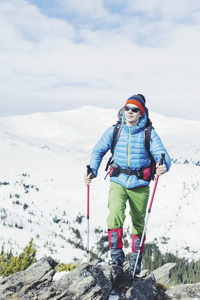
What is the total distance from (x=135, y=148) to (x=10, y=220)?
150m

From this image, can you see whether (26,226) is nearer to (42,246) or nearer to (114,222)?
(42,246)

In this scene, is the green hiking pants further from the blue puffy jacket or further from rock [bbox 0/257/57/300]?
rock [bbox 0/257/57/300]

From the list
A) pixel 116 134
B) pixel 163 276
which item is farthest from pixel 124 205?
pixel 163 276

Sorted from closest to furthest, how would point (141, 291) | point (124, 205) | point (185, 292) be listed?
point (141, 291)
point (185, 292)
point (124, 205)

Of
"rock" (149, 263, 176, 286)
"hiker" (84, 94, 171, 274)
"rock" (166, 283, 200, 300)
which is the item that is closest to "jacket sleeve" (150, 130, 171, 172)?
"hiker" (84, 94, 171, 274)

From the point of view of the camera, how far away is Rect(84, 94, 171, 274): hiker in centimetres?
726

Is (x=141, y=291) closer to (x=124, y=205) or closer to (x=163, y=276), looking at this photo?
(x=124, y=205)

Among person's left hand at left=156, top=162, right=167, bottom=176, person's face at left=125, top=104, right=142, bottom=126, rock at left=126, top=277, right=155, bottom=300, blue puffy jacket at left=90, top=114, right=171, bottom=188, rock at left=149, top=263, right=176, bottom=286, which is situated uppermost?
person's face at left=125, top=104, right=142, bottom=126

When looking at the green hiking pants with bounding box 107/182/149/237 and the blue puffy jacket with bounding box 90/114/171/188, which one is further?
the blue puffy jacket with bounding box 90/114/171/188

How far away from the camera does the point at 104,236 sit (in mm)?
133125

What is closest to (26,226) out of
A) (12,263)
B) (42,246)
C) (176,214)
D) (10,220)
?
(10,220)

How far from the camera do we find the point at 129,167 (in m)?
7.47

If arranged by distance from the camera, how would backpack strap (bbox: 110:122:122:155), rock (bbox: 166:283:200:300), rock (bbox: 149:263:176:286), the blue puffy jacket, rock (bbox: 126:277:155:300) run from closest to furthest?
rock (bbox: 126:277:155:300), rock (bbox: 166:283:200:300), the blue puffy jacket, backpack strap (bbox: 110:122:122:155), rock (bbox: 149:263:176:286)

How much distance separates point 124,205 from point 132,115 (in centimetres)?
235
